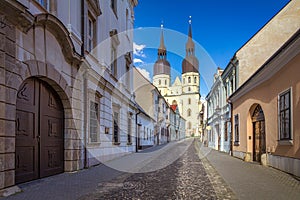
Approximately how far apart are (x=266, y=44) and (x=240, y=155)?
23.2 feet

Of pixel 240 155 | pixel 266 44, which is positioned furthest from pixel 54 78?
pixel 266 44

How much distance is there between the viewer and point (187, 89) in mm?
94812

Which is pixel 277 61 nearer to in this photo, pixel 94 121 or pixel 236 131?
pixel 94 121

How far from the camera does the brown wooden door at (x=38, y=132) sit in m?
7.68

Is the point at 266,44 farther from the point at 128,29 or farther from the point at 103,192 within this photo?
the point at 103,192

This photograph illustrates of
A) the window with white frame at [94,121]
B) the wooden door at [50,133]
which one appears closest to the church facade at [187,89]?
the window with white frame at [94,121]

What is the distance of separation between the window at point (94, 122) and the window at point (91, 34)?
8.08 ft

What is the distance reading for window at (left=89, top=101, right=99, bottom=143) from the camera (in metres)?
13.0

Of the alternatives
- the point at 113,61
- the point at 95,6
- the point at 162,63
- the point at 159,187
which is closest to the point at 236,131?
the point at 113,61

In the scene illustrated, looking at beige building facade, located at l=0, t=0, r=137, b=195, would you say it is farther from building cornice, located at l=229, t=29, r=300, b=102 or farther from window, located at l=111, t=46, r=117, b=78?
building cornice, located at l=229, t=29, r=300, b=102

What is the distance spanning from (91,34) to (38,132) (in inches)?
245

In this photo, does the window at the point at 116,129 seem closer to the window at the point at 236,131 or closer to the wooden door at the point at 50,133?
the wooden door at the point at 50,133

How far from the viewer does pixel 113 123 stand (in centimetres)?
1703

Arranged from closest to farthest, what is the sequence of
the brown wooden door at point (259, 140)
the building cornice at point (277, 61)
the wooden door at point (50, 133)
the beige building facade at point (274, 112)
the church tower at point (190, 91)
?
the wooden door at point (50, 133)
the building cornice at point (277, 61)
the beige building facade at point (274, 112)
the brown wooden door at point (259, 140)
the church tower at point (190, 91)
